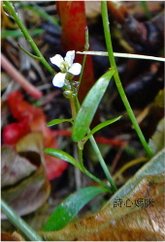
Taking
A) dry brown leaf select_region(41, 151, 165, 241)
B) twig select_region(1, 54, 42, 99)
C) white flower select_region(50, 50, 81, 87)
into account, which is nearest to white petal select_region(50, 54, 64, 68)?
white flower select_region(50, 50, 81, 87)

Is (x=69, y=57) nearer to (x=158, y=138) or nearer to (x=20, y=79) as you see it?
(x=158, y=138)

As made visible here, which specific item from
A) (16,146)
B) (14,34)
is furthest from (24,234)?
(14,34)

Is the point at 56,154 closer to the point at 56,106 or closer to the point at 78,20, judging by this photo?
the point at 78,20

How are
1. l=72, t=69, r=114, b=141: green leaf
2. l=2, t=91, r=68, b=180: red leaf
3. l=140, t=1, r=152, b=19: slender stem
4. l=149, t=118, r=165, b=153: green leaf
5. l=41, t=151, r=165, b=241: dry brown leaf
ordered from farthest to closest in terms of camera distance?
l=140, t=1, r=152, b=19: slender stem → l=2, t=91, r=68, b=180: red leaf → l=149, t=118, r=165, b=153: green leaf → l=41, t=151, r=165, b=241: dry brown leaf → l=72, t=69, r=114, b=141: green leaf

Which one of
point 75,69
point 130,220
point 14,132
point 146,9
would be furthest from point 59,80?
point 146,9

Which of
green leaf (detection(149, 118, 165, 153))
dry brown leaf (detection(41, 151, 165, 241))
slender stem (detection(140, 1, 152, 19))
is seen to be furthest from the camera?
slender stem (detection(140, 1, 152, 19))

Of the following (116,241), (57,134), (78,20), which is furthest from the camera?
(57,134)

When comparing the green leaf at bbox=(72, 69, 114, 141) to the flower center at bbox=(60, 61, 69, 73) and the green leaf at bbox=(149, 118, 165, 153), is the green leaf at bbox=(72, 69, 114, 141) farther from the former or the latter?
the green leaf at bbox=(149, 118, 165, 153)
